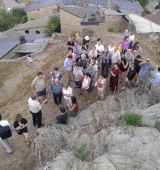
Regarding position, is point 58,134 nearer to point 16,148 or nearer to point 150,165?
point 16,148

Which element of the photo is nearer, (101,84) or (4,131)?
(4,131)

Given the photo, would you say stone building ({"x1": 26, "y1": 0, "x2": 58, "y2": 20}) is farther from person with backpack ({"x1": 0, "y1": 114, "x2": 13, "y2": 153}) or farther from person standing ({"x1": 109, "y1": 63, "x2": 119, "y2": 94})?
person with backpack ({"x1": 0, "y1": 114, "x2": 13, "y2": 153})

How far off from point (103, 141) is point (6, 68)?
41.2 ft

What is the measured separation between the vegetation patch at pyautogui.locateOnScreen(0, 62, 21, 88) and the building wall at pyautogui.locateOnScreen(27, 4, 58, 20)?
29.2m

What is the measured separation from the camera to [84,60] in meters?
11.0

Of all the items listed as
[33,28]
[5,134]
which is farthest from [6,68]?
[33,28]

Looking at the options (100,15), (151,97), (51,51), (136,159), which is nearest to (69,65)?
(151,97)

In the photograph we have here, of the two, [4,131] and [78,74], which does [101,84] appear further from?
[4,131]

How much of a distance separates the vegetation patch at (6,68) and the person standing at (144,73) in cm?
946

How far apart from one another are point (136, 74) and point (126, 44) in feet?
8.92

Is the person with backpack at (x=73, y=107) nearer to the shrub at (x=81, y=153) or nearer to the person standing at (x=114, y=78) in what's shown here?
the person standing at (x=114, y=78)

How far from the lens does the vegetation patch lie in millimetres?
16469

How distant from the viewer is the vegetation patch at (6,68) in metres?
16.5

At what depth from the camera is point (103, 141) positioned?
6.61m
